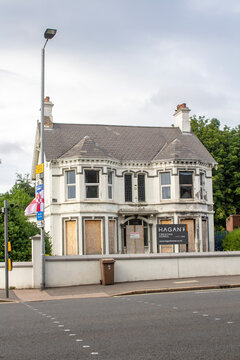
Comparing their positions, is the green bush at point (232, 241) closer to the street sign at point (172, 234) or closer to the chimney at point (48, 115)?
the street sign at point (172, 234)

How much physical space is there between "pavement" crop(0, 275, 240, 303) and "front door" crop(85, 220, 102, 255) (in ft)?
33.4

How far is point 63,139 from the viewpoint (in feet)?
117

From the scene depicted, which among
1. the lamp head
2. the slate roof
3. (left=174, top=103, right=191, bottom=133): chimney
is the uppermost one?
(left=174, top=103, right=191, bottom=133): chimney

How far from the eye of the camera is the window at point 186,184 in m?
34.6

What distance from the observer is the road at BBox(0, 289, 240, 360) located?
8.36 metres

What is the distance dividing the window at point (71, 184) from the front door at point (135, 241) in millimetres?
4298

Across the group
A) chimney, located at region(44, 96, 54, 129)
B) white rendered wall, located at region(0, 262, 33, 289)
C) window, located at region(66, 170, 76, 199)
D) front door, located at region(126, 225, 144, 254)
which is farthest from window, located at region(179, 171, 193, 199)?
white rendered wall, located at region(0, 262, 33, 289)

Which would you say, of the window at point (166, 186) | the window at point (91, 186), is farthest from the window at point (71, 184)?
the window at point (166, 186)

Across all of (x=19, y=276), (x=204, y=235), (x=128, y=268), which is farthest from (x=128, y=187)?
(x=19, y=276)

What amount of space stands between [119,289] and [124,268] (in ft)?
9.02

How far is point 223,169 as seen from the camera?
47.4m

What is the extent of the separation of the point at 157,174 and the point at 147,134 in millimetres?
4421

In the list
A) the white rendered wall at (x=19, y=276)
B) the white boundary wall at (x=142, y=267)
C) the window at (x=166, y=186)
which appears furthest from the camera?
the window at (x=166, y=186)

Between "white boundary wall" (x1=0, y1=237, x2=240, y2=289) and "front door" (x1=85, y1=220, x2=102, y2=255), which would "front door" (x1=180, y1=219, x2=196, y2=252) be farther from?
"white boundary wall" (x1=0, y1=237, x2=240, y2=289)
